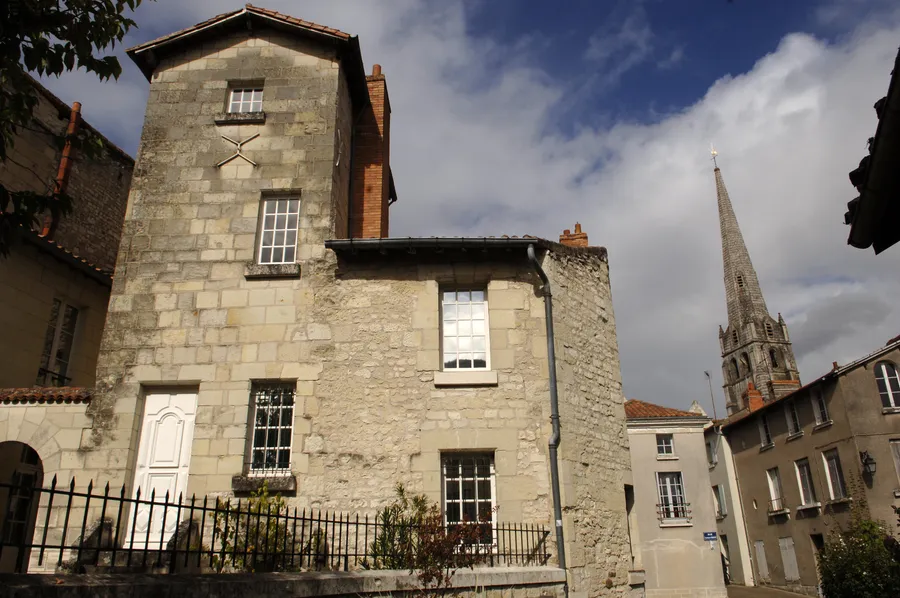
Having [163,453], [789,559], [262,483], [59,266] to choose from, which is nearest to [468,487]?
[262,483]

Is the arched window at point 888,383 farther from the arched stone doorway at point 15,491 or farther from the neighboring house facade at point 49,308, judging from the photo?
the arched stone doorway at point 15,491

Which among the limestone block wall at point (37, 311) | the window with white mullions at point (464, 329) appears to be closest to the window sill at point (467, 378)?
the window with white mullions at point (464, 329)

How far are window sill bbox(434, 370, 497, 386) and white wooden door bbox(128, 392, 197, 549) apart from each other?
3961mm

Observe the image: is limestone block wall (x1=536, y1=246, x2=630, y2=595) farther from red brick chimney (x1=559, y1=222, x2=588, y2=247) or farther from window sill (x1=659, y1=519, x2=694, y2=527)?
window sill (x1=659, y1=519, x2=694, y2=527)

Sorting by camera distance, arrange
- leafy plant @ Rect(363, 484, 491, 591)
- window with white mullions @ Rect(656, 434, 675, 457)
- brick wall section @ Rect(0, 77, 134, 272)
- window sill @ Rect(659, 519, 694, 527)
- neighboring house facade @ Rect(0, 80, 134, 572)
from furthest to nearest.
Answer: window with white mullions @ Rect(656, 434, 675, 457) → window sill @ Rect(659, 519, 694, 527) → brick wall section @ Rect(0, 77, 134, 272) → neighboring house facade @ Rect(0, 80, 134, 572) → leafy plant @ Rect(363, 484, 491, 591)

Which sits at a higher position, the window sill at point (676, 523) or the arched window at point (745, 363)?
the arched window at point (745, 363)

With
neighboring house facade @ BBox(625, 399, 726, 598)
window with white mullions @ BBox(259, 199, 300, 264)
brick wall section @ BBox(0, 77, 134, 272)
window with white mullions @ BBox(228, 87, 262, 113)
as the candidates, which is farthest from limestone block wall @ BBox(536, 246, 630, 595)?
neighboring house facade @ BBox(625, 399, 726, 598)

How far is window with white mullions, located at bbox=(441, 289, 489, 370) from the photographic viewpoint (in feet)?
36.2

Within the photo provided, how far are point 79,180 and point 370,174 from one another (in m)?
7.51

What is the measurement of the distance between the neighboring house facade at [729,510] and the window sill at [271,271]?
25.1 meters

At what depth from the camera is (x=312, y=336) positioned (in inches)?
432

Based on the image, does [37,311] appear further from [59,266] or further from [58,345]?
[59,266]

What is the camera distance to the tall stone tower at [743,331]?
78.4m

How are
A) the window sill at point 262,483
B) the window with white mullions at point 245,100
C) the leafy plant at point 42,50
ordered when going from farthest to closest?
the window with white mullions at point 245,100
the window sill at point 262,483
the leafy plant at point 42,50
